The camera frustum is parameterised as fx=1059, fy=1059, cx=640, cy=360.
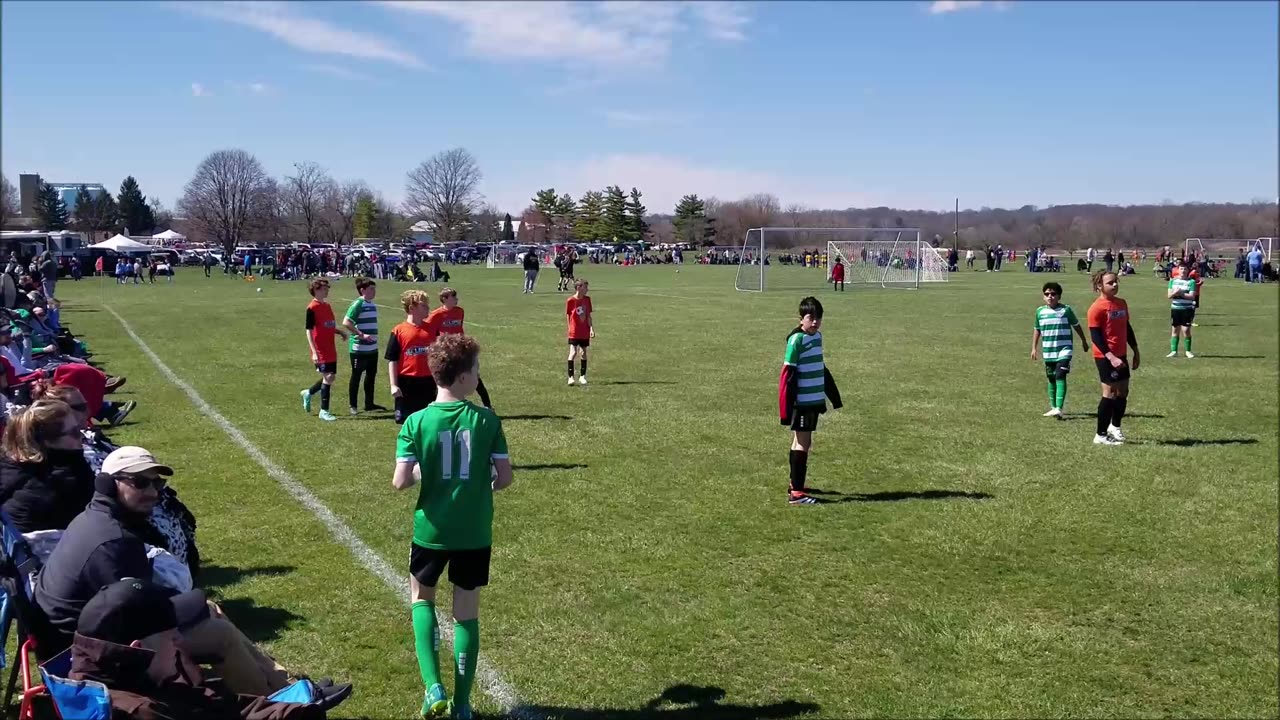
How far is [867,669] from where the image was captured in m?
5.80

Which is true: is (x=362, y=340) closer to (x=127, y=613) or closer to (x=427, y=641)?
(x=427, y=641)

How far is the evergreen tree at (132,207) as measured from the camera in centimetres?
10669

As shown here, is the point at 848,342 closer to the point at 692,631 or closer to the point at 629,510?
the point at 629,510

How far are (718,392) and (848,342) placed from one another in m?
7.93

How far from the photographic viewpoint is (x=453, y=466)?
4.98 m

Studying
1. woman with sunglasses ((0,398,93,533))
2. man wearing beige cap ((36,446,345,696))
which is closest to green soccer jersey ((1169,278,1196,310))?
man wearing beige cap ((36,446,345,696))

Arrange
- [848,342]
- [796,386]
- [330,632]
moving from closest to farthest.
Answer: [330,632] < [796,386] < [848,342]

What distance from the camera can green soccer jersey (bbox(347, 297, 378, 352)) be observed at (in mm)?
13695

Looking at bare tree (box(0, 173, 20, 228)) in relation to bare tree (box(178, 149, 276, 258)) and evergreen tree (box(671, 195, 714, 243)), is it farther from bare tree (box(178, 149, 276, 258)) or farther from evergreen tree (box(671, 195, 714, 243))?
evergreen tree (box(671, 195, 714, 243))

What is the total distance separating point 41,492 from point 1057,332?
459 inches

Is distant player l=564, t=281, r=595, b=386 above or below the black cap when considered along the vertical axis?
above

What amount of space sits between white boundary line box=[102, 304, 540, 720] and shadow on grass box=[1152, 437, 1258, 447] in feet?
29.1

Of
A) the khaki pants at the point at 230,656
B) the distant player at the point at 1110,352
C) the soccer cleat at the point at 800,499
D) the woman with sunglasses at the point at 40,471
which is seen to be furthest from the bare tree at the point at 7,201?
the distant player at the point at 1110,352

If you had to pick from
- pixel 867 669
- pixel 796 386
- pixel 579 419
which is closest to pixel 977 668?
pixel 867 669
